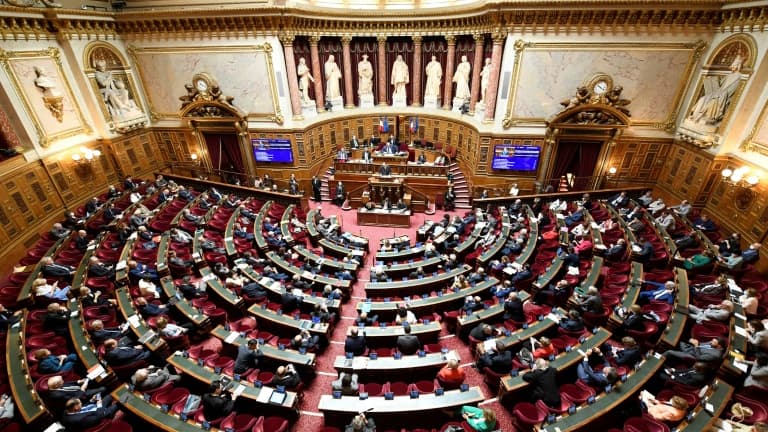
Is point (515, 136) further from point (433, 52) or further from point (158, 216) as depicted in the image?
point (158, 216)

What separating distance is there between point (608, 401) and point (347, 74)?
20.7m

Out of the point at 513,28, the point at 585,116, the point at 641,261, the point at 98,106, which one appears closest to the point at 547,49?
the point at 513,28

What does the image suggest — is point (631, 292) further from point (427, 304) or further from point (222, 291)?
point (222, 291)

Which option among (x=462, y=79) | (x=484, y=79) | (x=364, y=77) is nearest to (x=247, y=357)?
(x=484, y=79)

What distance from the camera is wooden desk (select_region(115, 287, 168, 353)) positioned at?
7.71m

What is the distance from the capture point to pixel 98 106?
53.6 ft

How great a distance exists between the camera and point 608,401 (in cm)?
614

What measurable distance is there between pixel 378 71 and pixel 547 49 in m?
10.5

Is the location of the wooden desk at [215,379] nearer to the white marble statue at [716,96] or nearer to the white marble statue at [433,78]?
the white marble statue at [716,96]

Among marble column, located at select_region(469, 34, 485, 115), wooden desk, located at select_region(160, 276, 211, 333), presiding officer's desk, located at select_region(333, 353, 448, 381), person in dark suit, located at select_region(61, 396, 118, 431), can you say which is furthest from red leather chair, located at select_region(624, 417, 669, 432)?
marble column, located at select_region(469, 34, 485, 115)

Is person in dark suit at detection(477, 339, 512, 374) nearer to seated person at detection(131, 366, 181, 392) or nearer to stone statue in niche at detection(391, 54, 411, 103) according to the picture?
seated person at detection(131, 366, 181, 392)

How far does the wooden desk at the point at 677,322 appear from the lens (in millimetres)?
7232

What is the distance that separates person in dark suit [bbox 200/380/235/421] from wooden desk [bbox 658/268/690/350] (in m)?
8.94

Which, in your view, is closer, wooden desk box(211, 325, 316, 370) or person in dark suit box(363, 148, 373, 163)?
wooden desk box(211, 325, 316, 370)
